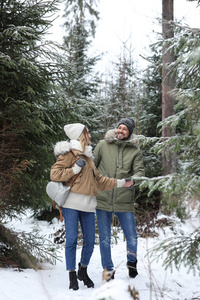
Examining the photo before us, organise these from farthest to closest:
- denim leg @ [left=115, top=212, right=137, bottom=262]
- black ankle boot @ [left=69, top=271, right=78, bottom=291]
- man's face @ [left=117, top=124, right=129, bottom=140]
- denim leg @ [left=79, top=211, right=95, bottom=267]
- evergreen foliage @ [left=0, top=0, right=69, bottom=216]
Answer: evergreen foliage @ [left=0, top=0, right=69, bottom=216] → man's face @ [left=117, top=124, right=129, bottom=140] → denim leg @ [left=115, top=212, right=137, bottom=262] → denim leg @ [left=79, top=211, right=95, bottom=267] → black ankle boot @ [left=69, top=271, right=78, bottom=291]

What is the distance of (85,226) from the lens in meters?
3.94

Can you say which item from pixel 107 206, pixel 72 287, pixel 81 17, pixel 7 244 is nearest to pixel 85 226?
pixel 107 206

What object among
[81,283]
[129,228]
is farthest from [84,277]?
[129,228]

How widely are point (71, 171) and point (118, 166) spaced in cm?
84

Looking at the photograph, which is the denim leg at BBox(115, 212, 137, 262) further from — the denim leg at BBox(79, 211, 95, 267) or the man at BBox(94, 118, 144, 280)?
the denim leg at BBox(79, 211, 95, 267)

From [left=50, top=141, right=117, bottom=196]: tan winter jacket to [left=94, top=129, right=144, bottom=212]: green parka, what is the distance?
251 mm

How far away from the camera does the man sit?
4.12 metres

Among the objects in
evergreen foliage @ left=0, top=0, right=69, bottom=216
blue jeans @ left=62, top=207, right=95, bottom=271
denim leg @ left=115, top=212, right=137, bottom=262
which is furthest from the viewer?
evergreen foliage @ left=0, top=0, right=69, bottom=216

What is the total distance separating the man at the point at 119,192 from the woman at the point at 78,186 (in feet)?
0.69

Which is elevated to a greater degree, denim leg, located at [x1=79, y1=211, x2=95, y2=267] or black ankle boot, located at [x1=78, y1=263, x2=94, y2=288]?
denim leg, located at [x1=79, y1=211, x2=95, y2=267]

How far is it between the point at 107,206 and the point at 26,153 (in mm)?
1643

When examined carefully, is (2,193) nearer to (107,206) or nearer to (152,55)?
(107,206)

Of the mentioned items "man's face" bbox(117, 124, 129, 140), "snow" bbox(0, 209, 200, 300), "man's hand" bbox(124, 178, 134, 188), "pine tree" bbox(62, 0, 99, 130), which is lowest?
"snow" bbox(0, 209, 200, 300)

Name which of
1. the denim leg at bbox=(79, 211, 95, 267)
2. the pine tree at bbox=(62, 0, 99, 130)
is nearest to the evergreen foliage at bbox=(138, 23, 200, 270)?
the denim leg at bbox=(79, 211, 95, 267)
